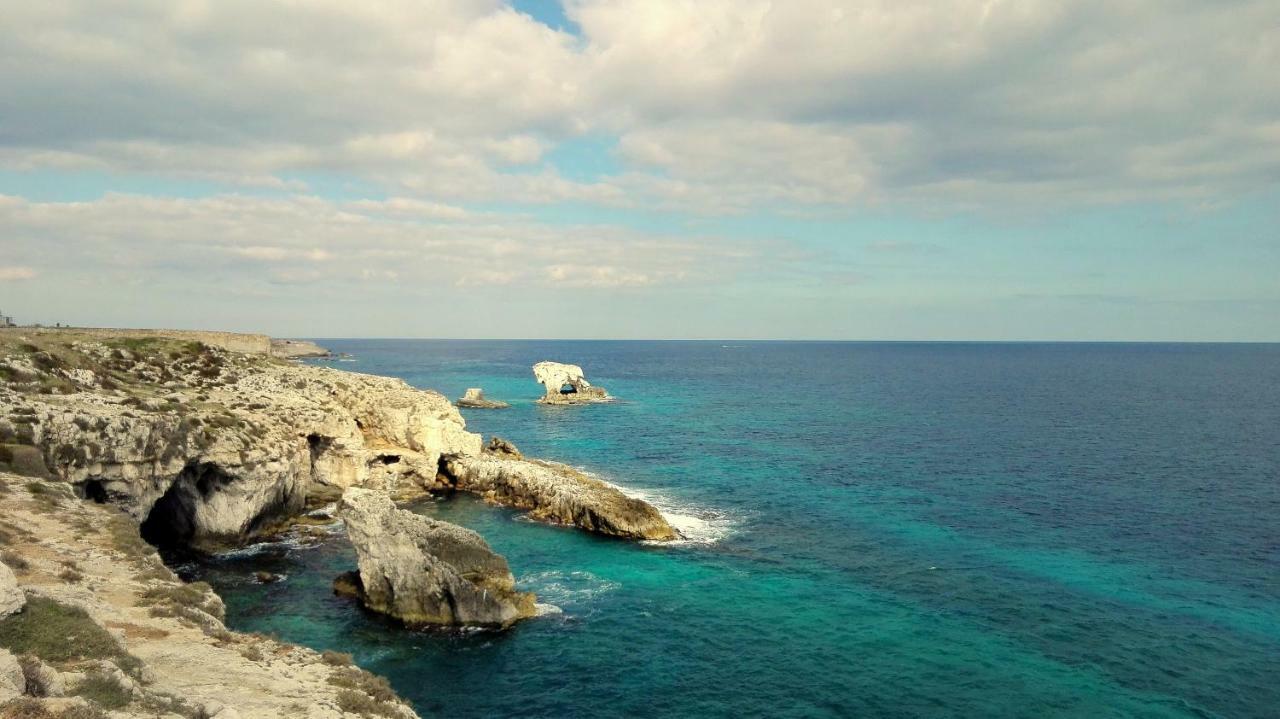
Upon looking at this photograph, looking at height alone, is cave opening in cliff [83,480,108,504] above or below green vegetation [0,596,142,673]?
below

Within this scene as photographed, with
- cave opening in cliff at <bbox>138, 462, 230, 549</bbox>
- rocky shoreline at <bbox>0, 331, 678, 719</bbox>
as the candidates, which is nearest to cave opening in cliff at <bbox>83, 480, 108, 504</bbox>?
rocky shoreline at <bbox>0, 331, 678, 719</bbox>

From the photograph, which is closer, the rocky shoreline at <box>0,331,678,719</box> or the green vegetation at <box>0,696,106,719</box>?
the green vegetation at <box>0,696,106,719</box>

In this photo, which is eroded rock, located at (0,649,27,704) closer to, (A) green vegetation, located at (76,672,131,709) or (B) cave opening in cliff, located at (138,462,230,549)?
(A) green vegetation, located at (76,672,131,709)

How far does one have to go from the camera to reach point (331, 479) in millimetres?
58000

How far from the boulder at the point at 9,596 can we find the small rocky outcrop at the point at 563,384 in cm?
11414

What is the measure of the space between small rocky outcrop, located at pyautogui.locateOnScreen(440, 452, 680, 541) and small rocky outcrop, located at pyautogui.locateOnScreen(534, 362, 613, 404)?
2502 inches

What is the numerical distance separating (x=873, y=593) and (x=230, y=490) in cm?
4173

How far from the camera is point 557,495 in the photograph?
57375 mm

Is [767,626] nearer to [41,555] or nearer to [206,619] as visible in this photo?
[206,619]

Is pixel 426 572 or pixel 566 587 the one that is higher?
pixel 426 572

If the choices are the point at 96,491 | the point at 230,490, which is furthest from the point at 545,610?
the point at 96,491

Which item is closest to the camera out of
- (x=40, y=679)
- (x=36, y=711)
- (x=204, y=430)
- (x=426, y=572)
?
(x=36, y=711)

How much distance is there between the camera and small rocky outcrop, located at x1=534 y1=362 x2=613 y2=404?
135375 mm

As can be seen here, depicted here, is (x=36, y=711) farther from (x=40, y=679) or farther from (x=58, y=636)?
(x=58, y=636)
